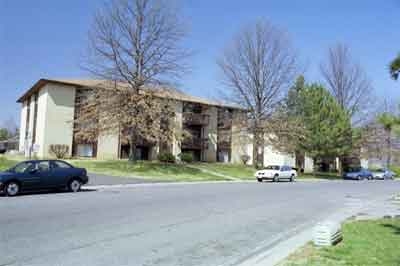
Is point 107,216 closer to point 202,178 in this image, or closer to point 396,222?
point 396,222

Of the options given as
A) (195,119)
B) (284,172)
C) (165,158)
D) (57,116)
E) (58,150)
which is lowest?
(284,172)

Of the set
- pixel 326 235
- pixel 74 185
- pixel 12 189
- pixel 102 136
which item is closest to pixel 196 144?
pixel 102 136

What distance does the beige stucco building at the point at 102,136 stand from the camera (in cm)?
4184

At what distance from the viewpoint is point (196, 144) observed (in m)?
53.5

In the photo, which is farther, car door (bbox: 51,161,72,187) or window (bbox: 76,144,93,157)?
window (bbox: 76,144,93,157)

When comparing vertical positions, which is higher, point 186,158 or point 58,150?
point 58,150

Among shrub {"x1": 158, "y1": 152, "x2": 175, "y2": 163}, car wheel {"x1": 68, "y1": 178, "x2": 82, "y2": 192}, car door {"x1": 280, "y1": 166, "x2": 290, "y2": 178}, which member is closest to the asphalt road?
car wheel {"x1": 68, "y1": 178, "x2": 82, "y2": 192}

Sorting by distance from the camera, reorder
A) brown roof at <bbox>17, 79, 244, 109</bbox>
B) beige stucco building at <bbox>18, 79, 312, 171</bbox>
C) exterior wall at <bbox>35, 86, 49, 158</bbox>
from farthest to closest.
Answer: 1. beige stucco building at <bbox>18, 79, 312, 171</bbox>
2. exterior wall at <bbox>35, 86, 49, 158</bbox>
3. brown roof at <bbox>17, 79, 244, 109</bbox>

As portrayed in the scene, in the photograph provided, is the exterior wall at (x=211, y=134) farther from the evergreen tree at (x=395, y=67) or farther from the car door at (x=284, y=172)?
the evergreen tree at (x=395, y=67)

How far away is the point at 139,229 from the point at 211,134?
45984 mm

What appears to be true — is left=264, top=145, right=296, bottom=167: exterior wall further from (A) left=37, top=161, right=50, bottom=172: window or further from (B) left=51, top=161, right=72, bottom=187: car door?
(A) left=37, top=161, right=50, bottom=172: window

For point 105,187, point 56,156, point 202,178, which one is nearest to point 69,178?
point 105,187

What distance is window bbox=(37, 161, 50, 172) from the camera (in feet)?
57.8

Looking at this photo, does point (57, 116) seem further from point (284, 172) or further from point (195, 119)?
point (284, 172)
